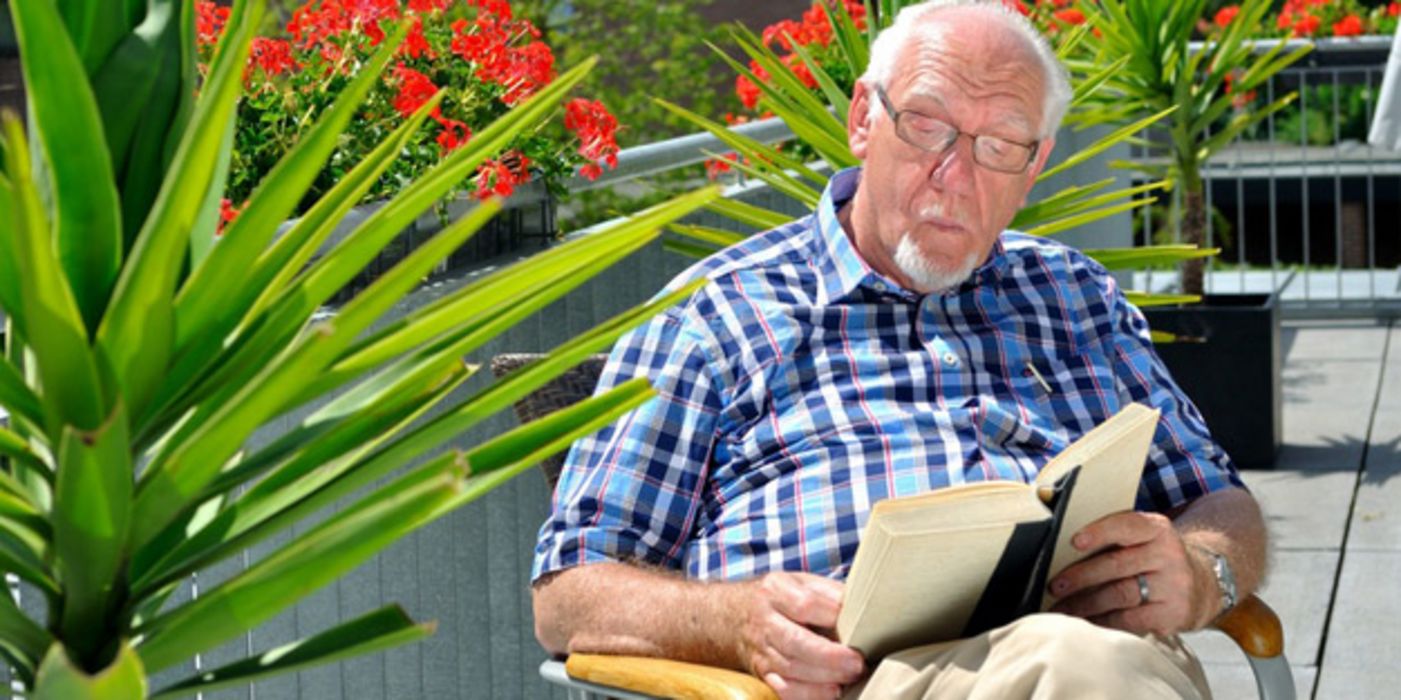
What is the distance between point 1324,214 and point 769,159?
1106 centimetres

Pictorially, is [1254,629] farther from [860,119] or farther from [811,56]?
[811,56]

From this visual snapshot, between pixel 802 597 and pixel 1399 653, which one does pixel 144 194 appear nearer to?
pixel 802 597

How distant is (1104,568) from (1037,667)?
0.35 m

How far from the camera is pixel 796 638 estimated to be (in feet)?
8.84

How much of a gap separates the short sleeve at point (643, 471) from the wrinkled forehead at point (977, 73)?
0.56 metres

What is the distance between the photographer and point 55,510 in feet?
4.97

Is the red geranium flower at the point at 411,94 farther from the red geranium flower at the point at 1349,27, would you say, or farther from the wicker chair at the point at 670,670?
the red geranium flower at the point at 1349,27

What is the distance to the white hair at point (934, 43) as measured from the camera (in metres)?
3.34

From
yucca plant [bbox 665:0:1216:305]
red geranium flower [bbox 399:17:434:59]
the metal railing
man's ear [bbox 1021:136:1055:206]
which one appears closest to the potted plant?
the metal railing

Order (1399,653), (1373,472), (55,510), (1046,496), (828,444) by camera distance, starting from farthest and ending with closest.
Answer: (1373,472) < (1399,653) < (828,444) < (1046,496) < (55,510)

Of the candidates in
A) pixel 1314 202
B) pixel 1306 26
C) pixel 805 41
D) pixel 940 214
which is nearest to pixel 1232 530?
pixel 940 214

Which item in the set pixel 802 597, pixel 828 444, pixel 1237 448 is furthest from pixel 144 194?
pixel 1237 448

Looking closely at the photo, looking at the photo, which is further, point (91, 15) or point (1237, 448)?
point (1237, 448)

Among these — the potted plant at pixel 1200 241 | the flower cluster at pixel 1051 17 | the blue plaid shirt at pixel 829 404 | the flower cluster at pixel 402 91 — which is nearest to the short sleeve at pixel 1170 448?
the blue plaid shirt at pixel 829 404
